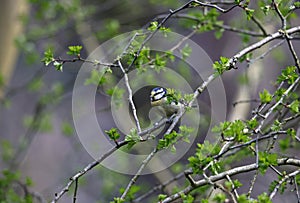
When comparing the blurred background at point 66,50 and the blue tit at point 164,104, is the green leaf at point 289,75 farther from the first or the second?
the blurred background at point 66,50

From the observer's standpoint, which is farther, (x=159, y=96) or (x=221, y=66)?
(x=159, y=96)

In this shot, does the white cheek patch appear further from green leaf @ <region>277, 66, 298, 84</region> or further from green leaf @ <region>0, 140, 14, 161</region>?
green leaf @ <region>0, 140, 14, 161</region>

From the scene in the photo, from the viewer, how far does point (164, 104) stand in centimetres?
172

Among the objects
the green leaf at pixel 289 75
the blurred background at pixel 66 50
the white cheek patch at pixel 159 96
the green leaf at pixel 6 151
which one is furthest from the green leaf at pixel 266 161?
the green leaf at pixel 6 151

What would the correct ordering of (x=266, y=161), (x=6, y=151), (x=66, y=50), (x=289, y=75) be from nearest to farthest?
1. (x=266, y=161)
2. (x=289, y=75)
3. (x=6, y=151)
4. (x=66, y=50)

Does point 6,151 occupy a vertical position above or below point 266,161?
above

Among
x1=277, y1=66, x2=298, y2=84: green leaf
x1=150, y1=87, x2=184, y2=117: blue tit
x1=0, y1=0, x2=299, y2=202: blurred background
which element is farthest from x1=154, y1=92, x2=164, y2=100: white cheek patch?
x1=0, y1=0, x2=299, y2=202: blurred background

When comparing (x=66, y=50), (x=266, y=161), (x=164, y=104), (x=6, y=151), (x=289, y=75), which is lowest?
(x=266, y=161)

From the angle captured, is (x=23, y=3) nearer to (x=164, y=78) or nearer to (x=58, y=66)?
(x=164, y=78)

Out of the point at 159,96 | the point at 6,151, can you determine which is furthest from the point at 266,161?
the point at 6,151

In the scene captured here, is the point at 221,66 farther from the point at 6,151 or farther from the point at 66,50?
the point at 66,50

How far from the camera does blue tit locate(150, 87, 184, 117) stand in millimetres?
1685

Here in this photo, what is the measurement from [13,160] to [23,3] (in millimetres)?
1208

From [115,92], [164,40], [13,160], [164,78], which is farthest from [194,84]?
[13,160]
